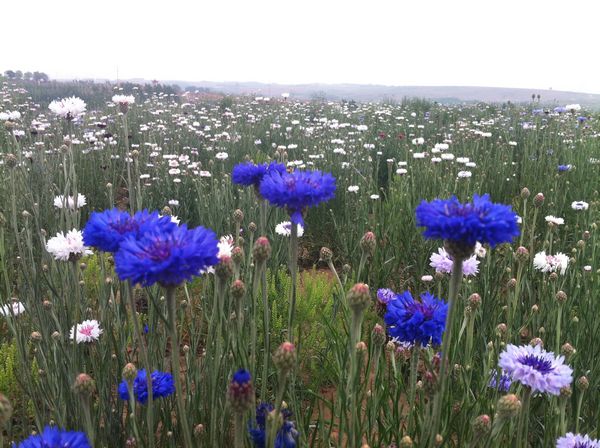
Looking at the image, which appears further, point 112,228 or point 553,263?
point 553,263

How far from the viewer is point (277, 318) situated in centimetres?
321

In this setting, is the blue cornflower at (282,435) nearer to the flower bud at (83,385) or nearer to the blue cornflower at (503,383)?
the flower bud at (83,385)

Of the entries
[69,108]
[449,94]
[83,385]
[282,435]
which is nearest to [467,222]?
[282,435]

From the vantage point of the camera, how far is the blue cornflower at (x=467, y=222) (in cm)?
115

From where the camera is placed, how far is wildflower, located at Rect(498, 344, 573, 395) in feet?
4.61

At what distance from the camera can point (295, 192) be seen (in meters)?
1.60

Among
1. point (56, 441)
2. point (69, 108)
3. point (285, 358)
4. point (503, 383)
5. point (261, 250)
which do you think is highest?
point (69, 108)

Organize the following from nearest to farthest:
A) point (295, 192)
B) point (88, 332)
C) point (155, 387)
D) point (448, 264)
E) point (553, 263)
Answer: point (295, 192), point (155, 387), point (88, 332), point (448, 264), point (553, 263)

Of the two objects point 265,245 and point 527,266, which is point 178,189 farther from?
point 265,245

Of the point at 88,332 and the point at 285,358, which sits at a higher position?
the point at 285,358

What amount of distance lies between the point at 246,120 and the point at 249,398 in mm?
10246

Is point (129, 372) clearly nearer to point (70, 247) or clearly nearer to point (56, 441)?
point (56, 441)

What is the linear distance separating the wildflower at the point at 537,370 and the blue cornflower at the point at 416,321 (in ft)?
0.70

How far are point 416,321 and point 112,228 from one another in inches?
37.4
